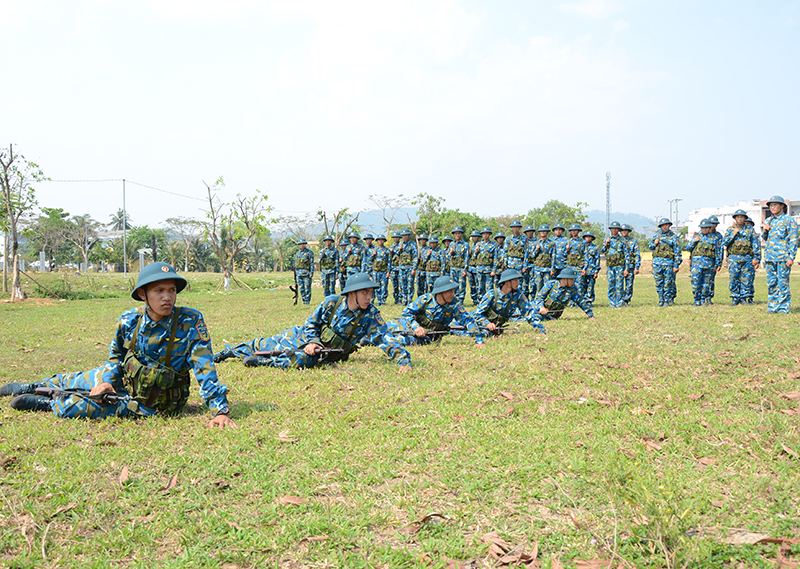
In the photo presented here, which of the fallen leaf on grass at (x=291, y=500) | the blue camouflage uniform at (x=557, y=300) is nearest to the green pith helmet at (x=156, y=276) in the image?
the fallen leaf on grass at (x=291, y=500)

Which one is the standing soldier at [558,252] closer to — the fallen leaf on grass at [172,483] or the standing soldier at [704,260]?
the standing soldier at [704,260]

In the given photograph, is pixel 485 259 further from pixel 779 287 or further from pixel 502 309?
pixel 779 287

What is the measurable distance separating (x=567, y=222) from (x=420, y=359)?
46542 mm

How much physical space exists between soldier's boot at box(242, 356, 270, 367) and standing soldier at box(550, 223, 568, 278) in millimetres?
10054

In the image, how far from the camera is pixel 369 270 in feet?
62.0

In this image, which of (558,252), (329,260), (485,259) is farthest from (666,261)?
(329,260)

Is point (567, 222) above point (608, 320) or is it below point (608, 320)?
above

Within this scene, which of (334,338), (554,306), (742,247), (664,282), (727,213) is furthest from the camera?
(727,213)

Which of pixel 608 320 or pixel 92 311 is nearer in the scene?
pixel 608 320

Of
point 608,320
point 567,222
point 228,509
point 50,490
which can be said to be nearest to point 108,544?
point 228,509

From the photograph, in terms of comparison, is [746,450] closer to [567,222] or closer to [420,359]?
[420,359]

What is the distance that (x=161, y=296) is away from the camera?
518cm

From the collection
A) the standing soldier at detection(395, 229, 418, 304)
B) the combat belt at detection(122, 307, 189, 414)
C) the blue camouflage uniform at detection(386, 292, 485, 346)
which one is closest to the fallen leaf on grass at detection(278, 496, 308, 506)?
the combat belt at detection(122, 307, 189, 414)

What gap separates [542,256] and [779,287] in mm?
6118
